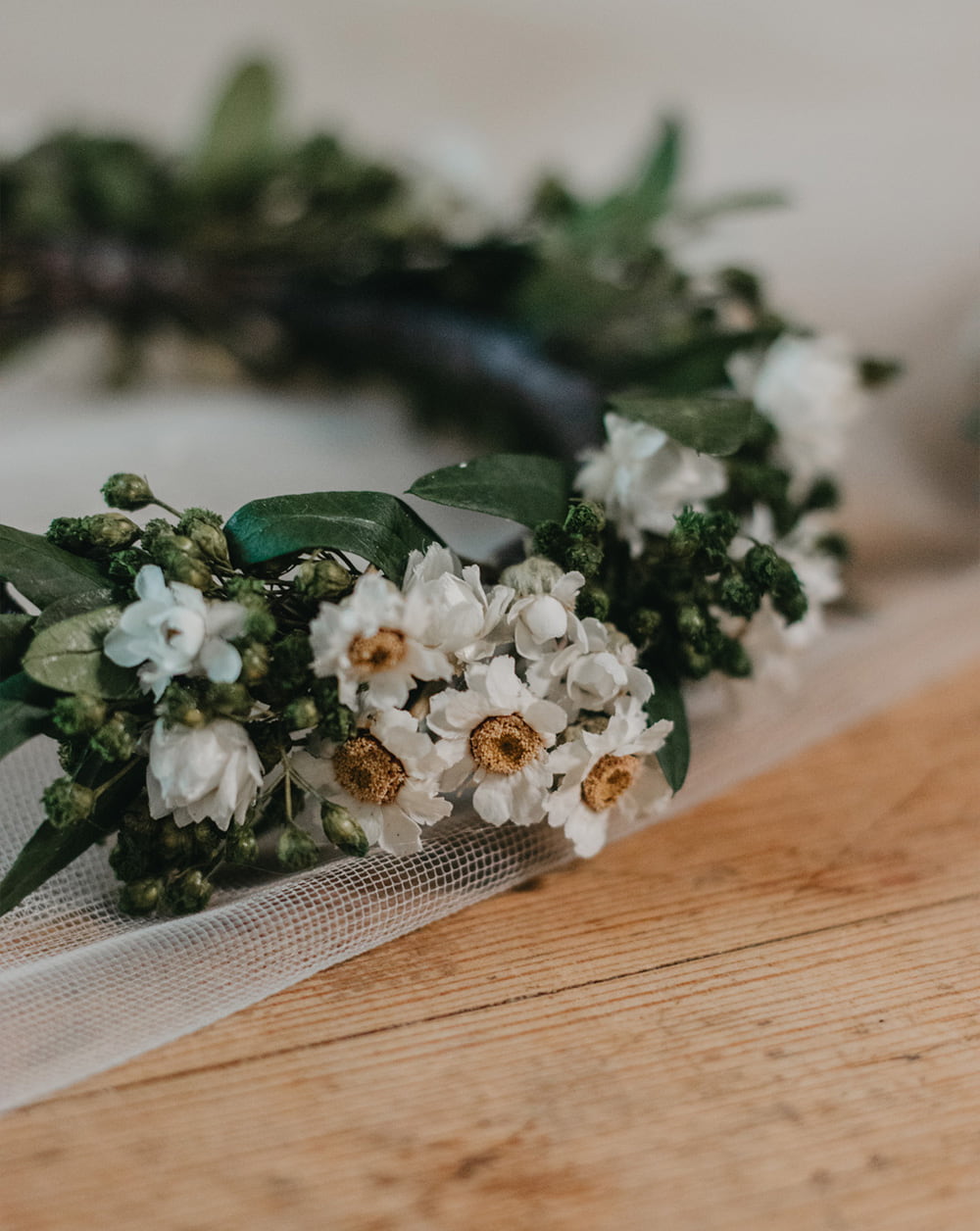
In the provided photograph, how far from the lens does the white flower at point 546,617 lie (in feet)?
1.65

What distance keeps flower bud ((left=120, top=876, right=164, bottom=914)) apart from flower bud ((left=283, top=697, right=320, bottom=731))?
0.11m

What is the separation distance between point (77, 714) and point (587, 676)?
0.23 m

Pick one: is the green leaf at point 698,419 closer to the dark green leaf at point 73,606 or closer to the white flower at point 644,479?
the white flower at point 644,479

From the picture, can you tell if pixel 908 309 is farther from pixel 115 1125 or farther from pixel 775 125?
pixel 115 1125

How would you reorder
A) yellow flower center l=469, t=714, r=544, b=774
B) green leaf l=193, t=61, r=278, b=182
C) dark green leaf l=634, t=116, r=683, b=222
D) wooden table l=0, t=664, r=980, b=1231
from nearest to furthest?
1. wooden table l=0, t=664, r=980, b=1231
2. yellow flower center l=469, t=714, r=544, b=774
3. dark green leaf l=634, t=116, r=683, b=222
4. green leaf l=193, t=61, r=278, b=182

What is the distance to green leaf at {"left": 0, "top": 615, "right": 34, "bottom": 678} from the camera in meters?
0.47

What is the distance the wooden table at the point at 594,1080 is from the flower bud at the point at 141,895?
7cm

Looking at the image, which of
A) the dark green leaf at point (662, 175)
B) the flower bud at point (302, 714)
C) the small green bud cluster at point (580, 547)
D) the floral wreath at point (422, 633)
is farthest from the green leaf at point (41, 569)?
the dark green leaf at point (662, 175)

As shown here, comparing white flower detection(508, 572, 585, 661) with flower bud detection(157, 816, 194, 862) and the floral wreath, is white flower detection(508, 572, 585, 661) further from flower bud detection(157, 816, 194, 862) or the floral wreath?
flower bud detection(157, 816, 194, 862)

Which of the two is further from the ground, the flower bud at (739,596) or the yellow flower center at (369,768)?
the flower bud at (739,596)

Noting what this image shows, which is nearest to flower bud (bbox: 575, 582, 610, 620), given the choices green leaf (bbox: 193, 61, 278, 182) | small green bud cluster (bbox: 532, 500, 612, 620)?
small green bud cluster (bbox: 532, 500, 612, 620)

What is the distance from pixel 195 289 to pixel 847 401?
0.69 m

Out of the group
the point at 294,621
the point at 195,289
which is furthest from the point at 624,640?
the point at 195,289

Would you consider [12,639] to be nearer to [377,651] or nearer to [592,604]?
[377,651]
